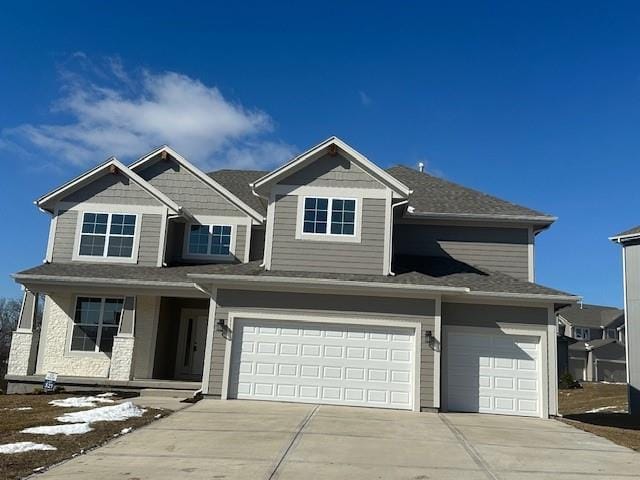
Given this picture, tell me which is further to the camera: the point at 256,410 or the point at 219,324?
the point at 219,324

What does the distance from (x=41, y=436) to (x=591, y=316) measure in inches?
2221

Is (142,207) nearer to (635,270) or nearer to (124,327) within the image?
(124,327)

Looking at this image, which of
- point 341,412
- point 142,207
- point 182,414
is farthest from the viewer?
point 142,207

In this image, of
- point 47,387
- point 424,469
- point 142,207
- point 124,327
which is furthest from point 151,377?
point 424,469

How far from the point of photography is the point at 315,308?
47.4ft

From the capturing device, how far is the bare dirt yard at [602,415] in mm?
12000

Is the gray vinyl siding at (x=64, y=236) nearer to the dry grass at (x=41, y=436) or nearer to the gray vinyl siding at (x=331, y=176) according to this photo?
the dry grass at (x=41, y=436)

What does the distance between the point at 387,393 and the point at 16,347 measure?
427 inches

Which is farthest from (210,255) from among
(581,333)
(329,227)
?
(581,333)

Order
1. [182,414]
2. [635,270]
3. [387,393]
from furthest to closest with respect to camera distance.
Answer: [635,270], [387,393], [182,414]

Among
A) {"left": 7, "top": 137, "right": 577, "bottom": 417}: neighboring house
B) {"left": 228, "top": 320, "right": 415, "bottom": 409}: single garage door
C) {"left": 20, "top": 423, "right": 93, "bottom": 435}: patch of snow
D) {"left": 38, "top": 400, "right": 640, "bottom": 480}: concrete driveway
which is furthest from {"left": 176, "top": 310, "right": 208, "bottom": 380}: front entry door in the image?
{"left": 20, "top": 423, "right": 93, "bottom": 435}: patch of snow

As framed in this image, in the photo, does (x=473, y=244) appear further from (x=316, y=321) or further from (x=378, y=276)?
(x=316, y=321)

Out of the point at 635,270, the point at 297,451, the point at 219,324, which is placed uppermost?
the point at 635,270

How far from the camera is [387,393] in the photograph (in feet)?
46.0
